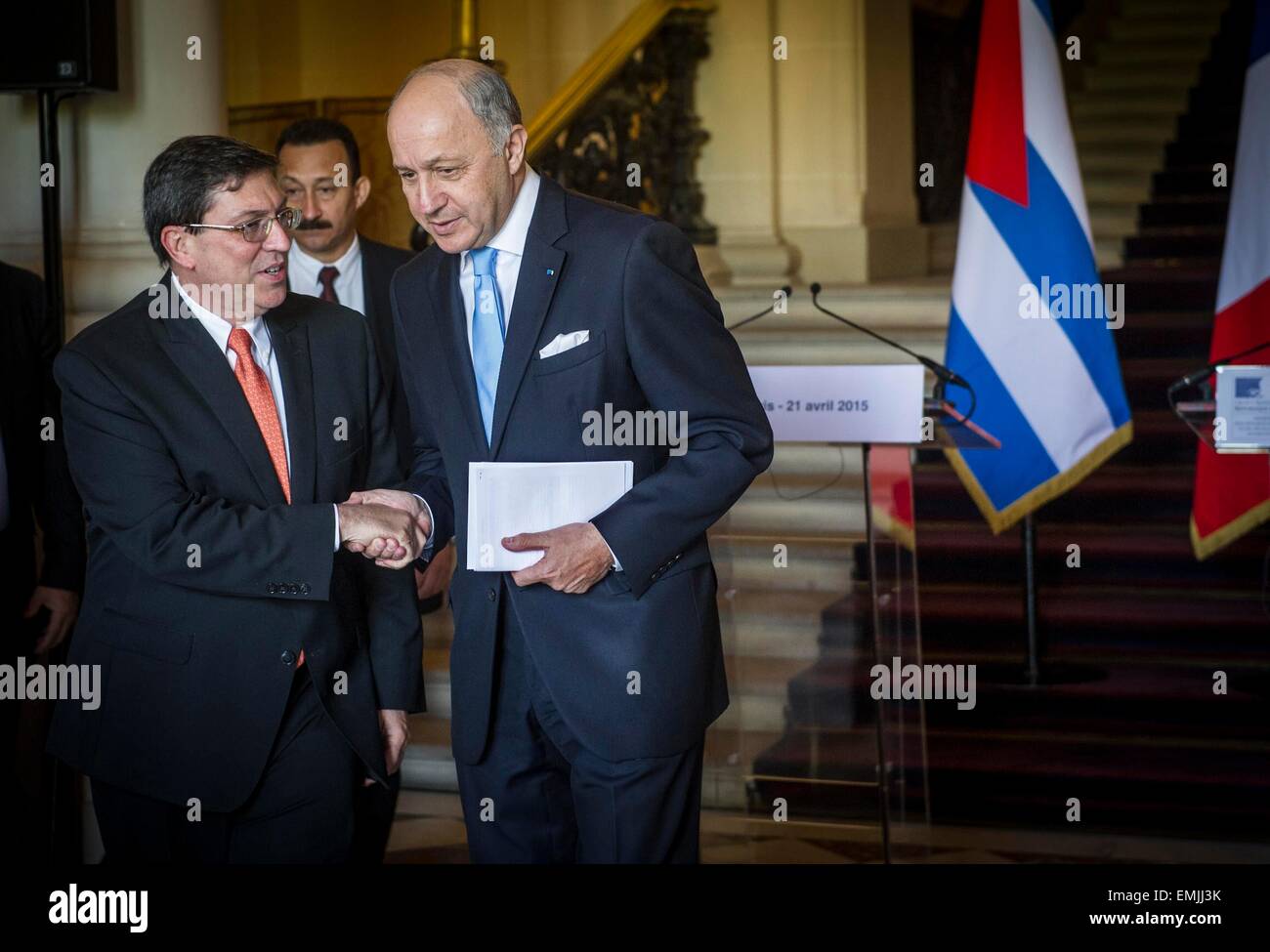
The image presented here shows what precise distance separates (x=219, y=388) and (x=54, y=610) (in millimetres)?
1390

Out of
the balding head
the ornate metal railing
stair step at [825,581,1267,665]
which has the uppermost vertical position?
the ornate metal railing

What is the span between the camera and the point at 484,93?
2596 millimetres

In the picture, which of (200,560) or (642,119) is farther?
(642,119)

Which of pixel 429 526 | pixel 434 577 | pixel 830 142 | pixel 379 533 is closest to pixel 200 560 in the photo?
pixel 379 533

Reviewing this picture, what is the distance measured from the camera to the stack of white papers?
103 inches

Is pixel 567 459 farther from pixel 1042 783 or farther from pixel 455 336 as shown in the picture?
pixel 1042 783

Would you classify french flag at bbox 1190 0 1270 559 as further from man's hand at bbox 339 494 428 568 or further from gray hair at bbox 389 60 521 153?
man's hand at bbox 339 494 428 568

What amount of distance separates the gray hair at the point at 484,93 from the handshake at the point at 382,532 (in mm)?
642

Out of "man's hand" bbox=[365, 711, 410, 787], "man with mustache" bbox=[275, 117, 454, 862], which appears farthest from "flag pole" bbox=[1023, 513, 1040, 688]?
"man's hand" bbox=[365, 711, 410, 787]

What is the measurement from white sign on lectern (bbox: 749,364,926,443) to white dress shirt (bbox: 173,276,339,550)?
69.2 inches

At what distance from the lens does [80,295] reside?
4.57m

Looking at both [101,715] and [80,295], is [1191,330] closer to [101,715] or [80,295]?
[80,295]

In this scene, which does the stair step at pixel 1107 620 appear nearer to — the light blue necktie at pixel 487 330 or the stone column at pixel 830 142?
the stone column at pixel 830 142
